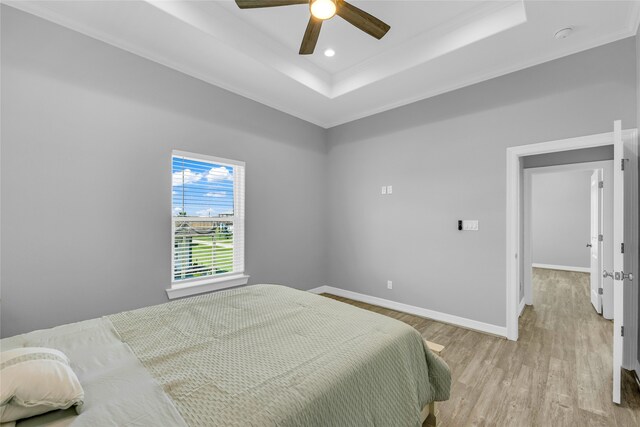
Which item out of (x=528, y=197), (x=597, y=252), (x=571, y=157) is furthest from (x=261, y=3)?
(x=597, y=252)

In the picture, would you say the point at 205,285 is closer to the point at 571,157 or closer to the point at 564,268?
the point at 571,157

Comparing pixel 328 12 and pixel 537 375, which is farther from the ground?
pixel 328 12

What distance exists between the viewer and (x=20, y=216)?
6.72 feet

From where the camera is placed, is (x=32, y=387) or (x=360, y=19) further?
(x=360, y=19)

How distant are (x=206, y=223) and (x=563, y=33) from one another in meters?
3.95

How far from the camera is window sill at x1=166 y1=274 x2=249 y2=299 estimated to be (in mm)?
2839

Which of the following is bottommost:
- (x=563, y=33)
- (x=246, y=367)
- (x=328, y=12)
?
(x=246, y=367)

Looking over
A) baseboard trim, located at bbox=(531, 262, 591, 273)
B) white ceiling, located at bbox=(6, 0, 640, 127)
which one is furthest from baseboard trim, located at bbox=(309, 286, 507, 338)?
baseboard trim, located at bbox=(531, 262, 591, 273)

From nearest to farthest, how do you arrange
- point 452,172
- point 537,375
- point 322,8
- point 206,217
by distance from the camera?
1. point 322,8
2. point 537,375
3. point 206,217
4. point 452,172

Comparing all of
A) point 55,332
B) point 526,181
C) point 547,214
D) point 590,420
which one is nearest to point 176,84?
point 55,332

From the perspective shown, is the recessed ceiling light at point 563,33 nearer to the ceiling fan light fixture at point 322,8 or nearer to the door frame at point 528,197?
the door frame at point 528,197

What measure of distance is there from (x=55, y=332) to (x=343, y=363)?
1534 millimetres

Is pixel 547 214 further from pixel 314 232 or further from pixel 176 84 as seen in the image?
pixel 176 84

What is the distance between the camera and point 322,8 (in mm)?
1799
